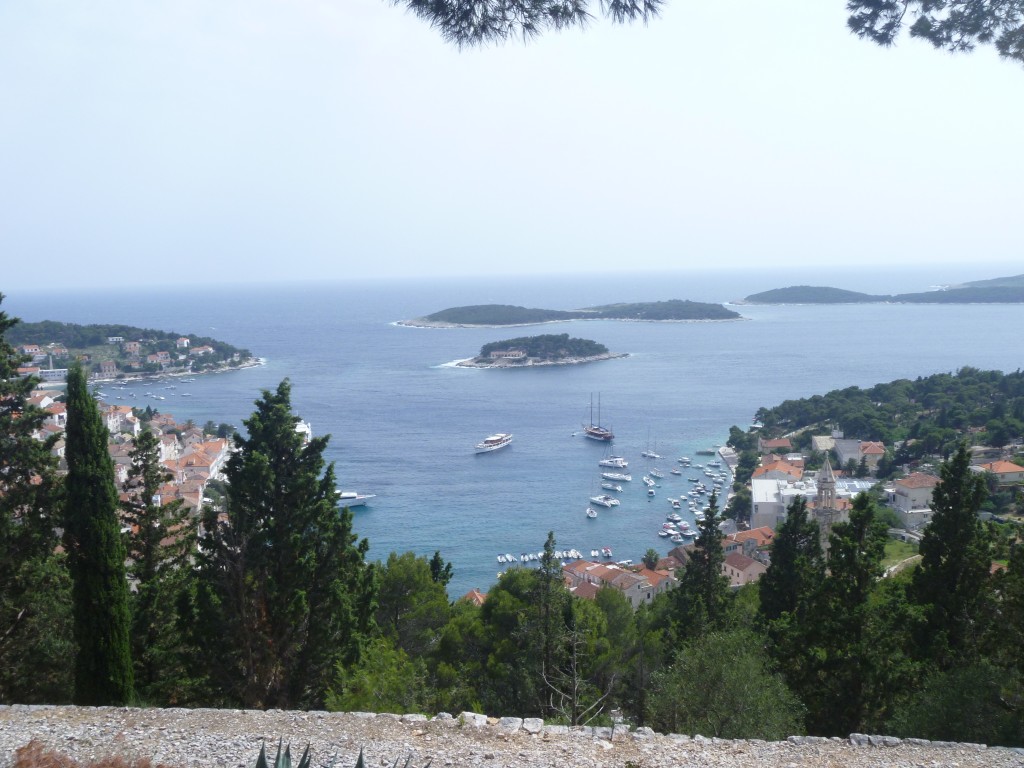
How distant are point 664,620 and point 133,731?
28.3ft

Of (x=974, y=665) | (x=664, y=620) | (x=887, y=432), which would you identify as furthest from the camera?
(x=887, y=432)

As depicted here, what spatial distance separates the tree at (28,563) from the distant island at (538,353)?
196ft

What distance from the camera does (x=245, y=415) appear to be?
46.4 m

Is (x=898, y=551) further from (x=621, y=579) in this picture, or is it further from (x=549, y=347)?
(x=549, y=347)

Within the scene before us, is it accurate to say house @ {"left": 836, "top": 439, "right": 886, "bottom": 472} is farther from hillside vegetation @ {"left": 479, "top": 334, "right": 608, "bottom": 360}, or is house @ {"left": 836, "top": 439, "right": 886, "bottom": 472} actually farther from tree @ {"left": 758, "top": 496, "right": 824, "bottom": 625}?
hillside vegetation @ {"left": 479, "top": 334, "right": 608, "bottom": 360}

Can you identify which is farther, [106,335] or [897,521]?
[106,335]

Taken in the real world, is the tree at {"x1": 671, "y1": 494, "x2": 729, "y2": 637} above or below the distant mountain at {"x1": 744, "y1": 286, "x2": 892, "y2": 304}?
below

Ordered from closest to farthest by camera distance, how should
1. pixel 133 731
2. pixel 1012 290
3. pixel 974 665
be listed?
pixel 133 731
pixel 974 665
pixel 1012 290

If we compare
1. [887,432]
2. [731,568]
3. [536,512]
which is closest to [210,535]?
[731,568]

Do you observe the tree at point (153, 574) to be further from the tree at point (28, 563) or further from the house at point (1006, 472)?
the house at point (1006, 472)

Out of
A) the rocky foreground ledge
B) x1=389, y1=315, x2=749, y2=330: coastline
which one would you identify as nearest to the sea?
x1=389, y1=315, x2=749, y2=330: coastline

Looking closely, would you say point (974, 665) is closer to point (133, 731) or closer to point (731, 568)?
point (133, 731)

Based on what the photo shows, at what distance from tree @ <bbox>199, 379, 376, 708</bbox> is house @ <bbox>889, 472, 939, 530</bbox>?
75.8ft

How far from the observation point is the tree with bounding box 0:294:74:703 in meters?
7.63
